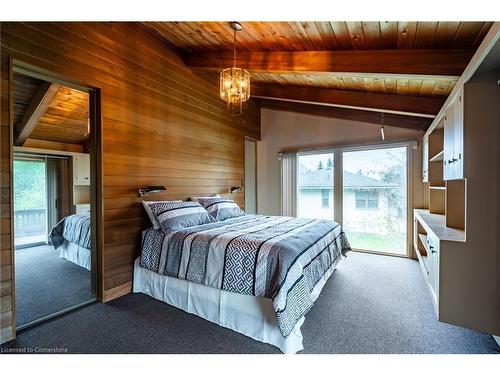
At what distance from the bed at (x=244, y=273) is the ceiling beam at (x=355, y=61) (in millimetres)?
1739

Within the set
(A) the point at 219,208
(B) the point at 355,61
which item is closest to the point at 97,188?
(A) the point at 219,208

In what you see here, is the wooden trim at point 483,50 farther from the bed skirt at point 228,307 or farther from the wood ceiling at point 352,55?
the bed skirt at point 228,307

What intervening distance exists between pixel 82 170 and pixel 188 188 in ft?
4.75

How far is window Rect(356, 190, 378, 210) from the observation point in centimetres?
429

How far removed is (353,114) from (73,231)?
4705 mm

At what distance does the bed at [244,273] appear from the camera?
1758 millimetres

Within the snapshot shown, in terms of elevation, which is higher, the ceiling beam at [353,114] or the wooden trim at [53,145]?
Result: the ceiling beam at [353,114]

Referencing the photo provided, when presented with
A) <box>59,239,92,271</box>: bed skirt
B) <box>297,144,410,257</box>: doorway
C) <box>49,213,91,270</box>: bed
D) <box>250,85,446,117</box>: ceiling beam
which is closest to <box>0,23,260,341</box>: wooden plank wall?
<box>49,213,91,270</box>: bed

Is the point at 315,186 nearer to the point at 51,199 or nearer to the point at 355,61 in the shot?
the point at 355,61

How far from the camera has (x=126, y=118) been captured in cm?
266

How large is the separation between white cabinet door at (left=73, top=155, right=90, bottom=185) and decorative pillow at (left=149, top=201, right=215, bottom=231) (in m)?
1.24

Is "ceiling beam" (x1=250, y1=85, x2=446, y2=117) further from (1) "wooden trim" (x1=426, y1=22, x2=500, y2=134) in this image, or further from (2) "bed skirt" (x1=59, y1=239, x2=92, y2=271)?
(2) "bed skirt" (x1=59, y1=239, x2=92, y2=271)

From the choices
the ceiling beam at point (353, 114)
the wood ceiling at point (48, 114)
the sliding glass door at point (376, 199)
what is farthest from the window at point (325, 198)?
the wood ceiling at point (48, 114)

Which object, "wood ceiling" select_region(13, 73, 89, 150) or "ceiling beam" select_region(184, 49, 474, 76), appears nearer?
"ceiling beam" select_region(184, 49, 474, 76)
